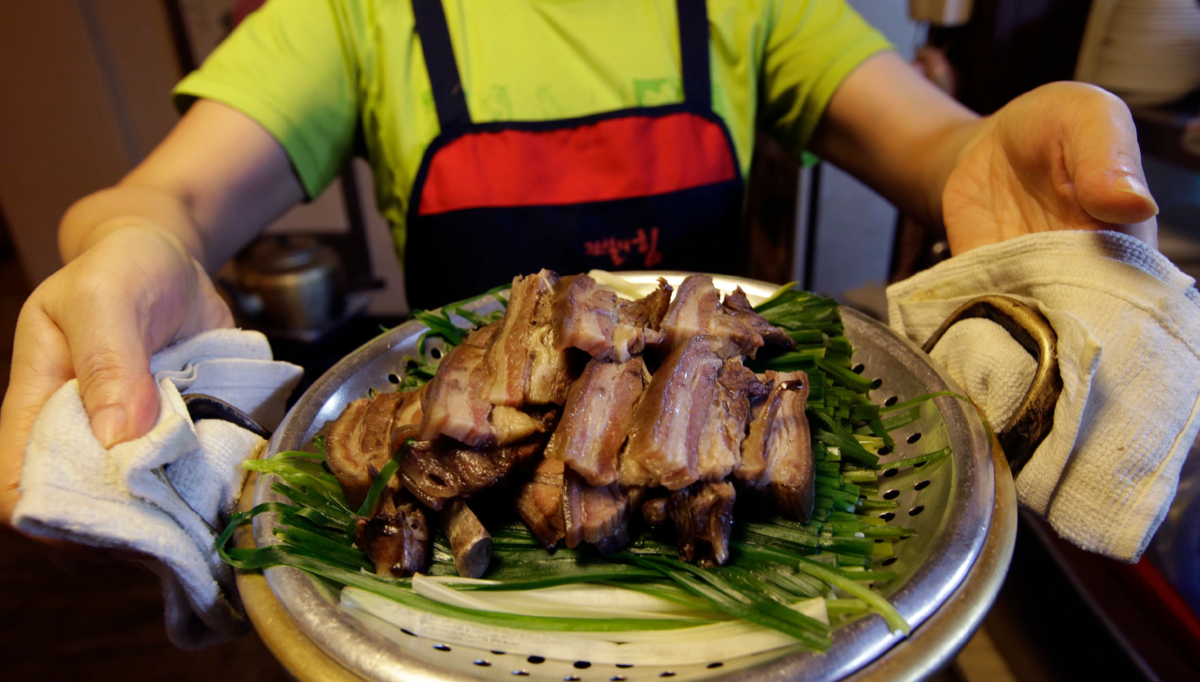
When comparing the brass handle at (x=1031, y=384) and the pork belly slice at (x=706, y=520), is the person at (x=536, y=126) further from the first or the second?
the pork belly slice at (x=706, y=520)

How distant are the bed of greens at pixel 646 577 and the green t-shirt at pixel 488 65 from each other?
4.78ft

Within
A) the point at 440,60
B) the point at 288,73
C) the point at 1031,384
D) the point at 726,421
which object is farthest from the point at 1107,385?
the point at 288,73

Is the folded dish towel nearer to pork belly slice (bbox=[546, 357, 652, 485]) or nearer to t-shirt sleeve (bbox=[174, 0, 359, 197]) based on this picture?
pork belly slice (bbox=[546, 357, 652, 485])

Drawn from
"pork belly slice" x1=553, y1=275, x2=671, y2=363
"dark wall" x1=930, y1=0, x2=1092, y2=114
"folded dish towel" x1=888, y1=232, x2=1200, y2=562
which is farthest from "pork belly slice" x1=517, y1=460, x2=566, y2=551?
"dark wall" x1=930, y1=0, x2=1092, y2=114

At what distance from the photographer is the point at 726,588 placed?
3.71ft

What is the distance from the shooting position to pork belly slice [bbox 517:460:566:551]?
4.15 feet

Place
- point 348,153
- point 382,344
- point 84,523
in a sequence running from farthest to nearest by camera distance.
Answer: point 348,153 < point 382,344 < point 84,523

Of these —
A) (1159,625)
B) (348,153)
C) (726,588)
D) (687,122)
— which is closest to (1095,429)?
(726,588)

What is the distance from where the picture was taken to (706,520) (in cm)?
118

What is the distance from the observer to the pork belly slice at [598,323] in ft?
4.40

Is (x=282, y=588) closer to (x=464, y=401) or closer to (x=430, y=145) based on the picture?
(x=464, y=401)

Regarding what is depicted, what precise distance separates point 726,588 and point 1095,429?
0.86 metres

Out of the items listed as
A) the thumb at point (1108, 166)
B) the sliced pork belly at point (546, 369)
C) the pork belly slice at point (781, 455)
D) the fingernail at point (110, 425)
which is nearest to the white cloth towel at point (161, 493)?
the fingernail at point (110, 425)

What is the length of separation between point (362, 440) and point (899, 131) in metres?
2.15
